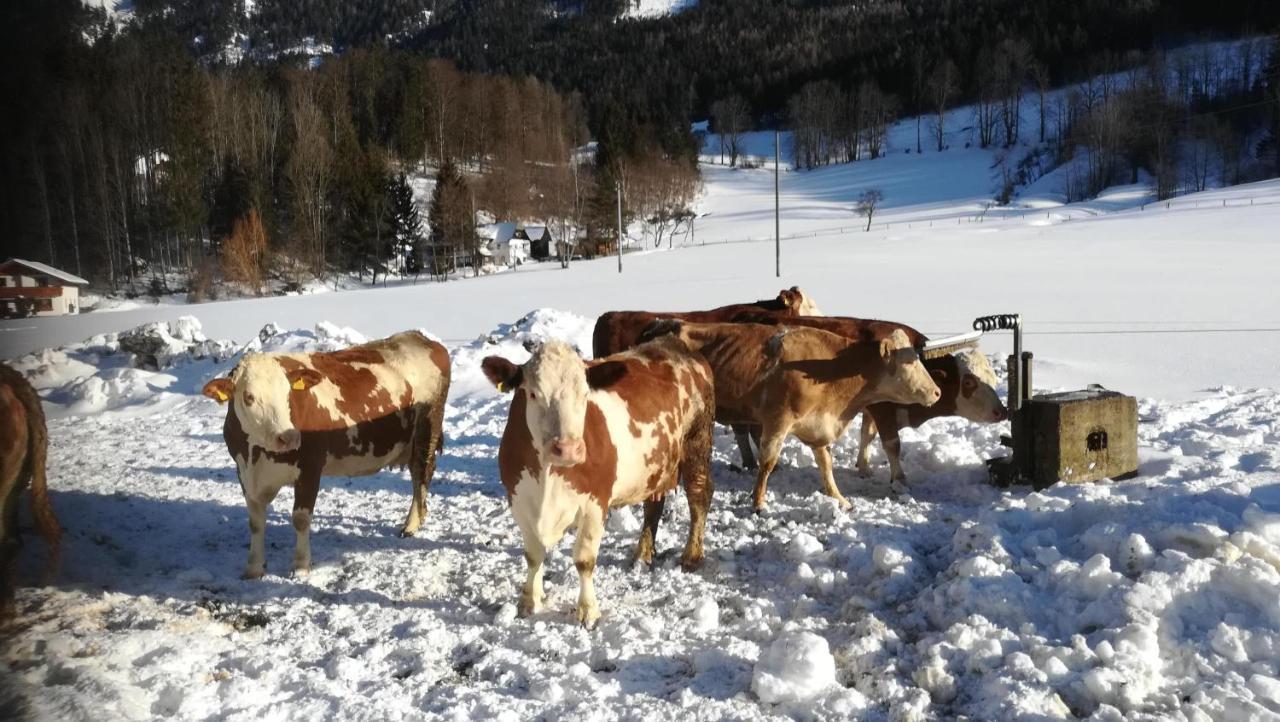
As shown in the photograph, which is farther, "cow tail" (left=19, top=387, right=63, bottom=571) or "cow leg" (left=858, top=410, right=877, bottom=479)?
"cow leg" (left=858, top=410, right=877, bottom=479)

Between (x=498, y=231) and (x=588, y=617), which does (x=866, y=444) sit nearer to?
(x=588, y=617)

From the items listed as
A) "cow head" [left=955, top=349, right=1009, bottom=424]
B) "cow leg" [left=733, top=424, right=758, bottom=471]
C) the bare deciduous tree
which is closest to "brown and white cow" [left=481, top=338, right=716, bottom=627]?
"cow leg" [left=733, top=424, right=758, bottom=471]

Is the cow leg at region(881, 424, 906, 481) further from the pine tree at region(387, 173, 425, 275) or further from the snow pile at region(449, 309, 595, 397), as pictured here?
the pine tree at region(387, 173, 425, 275)

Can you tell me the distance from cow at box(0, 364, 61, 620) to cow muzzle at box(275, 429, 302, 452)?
11.2 feet

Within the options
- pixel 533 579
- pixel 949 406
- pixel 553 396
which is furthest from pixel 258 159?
pixel 553 396

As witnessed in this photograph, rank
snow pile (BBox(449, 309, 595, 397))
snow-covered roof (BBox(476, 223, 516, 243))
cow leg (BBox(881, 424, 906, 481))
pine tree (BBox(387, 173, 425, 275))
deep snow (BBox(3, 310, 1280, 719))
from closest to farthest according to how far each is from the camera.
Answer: deep snow (BBox(3, 310, 1280, 719)), cow leg (BBox(881, 424, 906, 481)), snow pile (BBox(449, 309, 595, 397)), pine tree (BBox(387, 173, 425, 275)), snow-covered roof (BBox(476, 223, 516, 243))

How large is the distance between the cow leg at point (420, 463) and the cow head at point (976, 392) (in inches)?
180

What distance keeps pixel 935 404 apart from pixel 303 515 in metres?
5.32

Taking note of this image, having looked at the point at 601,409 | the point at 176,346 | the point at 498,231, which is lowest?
the point at 176,346

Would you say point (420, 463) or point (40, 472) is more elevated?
point (40, 472)

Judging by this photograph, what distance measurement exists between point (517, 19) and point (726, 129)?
3114 inches

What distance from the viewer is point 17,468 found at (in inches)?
57.2

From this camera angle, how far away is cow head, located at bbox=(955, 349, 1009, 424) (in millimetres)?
6980

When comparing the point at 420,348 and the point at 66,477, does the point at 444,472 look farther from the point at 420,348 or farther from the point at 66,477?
the point at 66,477
